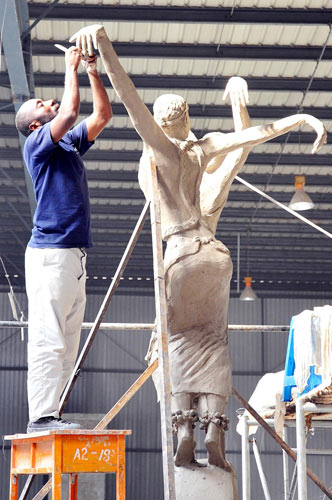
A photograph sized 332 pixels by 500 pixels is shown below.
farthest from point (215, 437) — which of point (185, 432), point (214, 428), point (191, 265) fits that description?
point (191, 265)

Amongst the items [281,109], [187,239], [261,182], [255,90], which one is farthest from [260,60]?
[187,239]

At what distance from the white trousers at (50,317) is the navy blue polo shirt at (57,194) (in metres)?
0.08

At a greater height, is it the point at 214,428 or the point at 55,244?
the point at 55,244

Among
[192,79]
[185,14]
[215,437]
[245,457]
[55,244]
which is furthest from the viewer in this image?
[192,79]

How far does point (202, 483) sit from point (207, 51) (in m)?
9.93

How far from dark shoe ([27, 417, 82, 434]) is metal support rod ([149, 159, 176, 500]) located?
63 cm

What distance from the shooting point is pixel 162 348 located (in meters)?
5.23

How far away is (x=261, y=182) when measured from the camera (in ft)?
67.8

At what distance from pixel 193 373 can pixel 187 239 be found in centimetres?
96

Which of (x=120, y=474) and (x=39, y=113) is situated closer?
(x=120, y=474)

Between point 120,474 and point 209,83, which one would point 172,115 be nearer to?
point 120,474

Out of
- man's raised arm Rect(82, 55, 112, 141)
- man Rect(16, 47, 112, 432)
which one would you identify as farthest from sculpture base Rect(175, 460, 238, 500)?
man's raised arm Rect(82, 55, 112, 141)

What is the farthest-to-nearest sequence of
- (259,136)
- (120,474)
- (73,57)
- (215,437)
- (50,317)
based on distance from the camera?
(259,136) → (215,437) → (73,57) → (50,317) → (120,474)

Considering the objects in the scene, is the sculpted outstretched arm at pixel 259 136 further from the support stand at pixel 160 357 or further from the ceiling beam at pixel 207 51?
the ceiling beam at pixel 207 51
